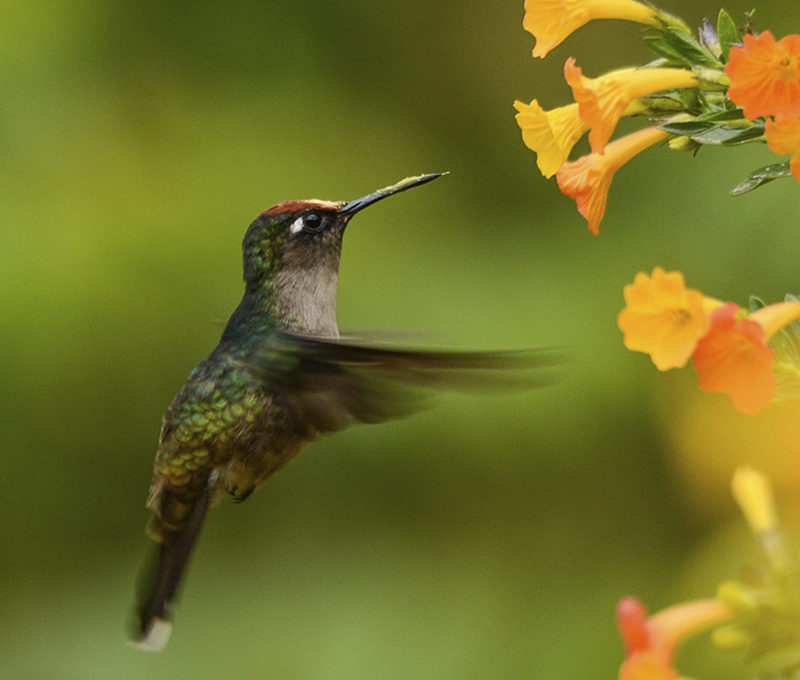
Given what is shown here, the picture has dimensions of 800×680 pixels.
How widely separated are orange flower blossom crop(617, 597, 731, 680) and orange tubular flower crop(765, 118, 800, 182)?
0.30 meters

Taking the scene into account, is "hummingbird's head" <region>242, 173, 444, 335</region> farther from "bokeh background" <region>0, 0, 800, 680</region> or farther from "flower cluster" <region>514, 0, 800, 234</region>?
"bokeh background" <region>0, 0, 800, 680</region>

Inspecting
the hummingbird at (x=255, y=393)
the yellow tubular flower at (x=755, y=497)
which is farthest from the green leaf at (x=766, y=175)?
the hummingbird at (x=255, y=393)

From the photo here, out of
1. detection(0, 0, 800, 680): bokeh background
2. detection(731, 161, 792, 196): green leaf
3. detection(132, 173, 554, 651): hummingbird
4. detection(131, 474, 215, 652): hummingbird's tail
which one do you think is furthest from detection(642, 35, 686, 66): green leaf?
detection(0, 0, 800, 680): bokeh background

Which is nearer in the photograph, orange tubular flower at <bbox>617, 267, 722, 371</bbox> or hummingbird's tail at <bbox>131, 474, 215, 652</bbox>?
orange tubular flower at <bbox>617, 267, 722, 371</bbox>

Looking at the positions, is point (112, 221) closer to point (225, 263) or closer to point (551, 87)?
point (225, 263)

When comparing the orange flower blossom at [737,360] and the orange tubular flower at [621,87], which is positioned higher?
the orange tubular flower at [621,87]

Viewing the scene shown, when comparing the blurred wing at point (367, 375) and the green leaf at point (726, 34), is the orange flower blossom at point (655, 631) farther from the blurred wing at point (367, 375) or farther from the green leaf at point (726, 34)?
the green leaf at point (726, 34)

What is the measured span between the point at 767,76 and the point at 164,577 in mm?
1006

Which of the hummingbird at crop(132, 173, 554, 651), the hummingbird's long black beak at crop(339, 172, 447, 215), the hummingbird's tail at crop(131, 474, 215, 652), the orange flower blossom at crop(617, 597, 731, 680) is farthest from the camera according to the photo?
the hummingbird's tail at crop(131, 474, 215, 652)

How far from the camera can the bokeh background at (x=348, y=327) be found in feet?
10.0

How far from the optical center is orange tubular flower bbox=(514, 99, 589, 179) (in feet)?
2.83

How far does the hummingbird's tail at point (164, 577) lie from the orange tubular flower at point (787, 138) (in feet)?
2.73

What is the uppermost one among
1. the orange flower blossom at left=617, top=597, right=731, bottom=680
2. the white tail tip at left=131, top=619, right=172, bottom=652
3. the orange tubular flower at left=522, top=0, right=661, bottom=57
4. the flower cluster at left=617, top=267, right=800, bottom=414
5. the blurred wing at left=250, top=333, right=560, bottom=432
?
the orange tubular flower at left=522, top=0, right=661, bottom=57

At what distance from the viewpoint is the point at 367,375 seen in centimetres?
101
